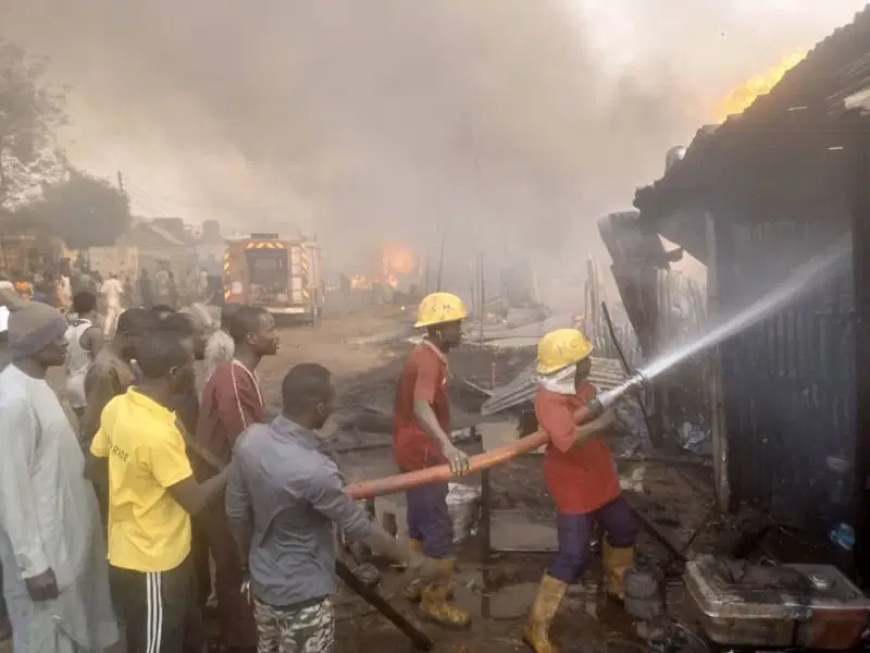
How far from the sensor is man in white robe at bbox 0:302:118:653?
299cm

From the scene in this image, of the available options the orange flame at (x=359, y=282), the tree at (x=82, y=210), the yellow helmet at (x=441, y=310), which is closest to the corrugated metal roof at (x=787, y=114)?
the yellow helmet at (x=441, y=310)

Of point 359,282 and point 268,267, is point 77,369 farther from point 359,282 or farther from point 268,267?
point 359,282

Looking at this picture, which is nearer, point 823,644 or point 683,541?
point 823,644

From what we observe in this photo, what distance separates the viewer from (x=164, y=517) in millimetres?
3109

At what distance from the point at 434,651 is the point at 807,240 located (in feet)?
A: 13.3

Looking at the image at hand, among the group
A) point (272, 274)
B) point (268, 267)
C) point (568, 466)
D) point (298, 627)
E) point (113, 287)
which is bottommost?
point (298, 627)

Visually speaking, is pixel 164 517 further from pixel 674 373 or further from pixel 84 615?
pixel 674 373

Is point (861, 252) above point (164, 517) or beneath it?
above

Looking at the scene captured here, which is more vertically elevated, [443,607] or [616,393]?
[616,393]

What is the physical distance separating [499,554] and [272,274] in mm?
20444

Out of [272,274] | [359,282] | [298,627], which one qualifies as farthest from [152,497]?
[359,282]

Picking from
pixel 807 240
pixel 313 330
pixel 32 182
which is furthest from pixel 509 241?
pixel 807 240

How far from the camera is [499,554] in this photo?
552cm

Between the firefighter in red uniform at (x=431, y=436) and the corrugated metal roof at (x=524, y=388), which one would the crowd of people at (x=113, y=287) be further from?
the firefighter in red uniform at (x=431, y=436)
